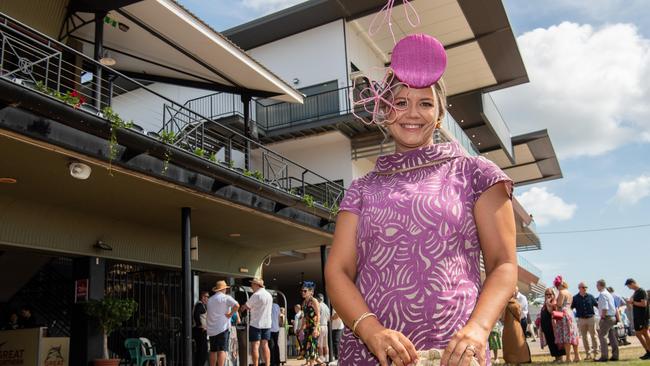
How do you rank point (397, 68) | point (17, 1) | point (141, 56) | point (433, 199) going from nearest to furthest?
1. point (433, 199)
2. point (397, 68)
3. point (17, 1)
4. point (141, 56)

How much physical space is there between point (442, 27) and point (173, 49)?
1291cm

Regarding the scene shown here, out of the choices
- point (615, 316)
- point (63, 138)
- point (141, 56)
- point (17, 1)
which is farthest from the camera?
point (141, 56)

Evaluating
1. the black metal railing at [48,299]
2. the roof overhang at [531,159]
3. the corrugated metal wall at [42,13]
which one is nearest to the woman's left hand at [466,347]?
the corrugated metal wall at [42,13]

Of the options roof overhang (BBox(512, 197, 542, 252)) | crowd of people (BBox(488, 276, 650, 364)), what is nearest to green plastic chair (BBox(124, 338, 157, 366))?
crowd of people (BBox(488, 276, 650, 364))

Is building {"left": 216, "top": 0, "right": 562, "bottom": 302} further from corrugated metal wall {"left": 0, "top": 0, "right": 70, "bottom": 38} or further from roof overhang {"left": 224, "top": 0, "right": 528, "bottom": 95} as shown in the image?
corrugated metal wall {"left": 0, "top": 0, "right": 70, "bottom": 38}

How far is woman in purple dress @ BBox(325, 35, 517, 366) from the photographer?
1.43 m

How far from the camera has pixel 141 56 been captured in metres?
13.9

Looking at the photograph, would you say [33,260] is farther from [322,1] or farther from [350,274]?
[350,274]

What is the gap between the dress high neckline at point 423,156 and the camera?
1.68 m

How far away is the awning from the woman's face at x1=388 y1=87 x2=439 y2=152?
34.6 ft

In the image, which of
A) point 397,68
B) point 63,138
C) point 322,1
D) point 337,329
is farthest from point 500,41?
point 397,68

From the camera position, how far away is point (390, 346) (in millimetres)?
1369

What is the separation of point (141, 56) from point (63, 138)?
6.19 metres

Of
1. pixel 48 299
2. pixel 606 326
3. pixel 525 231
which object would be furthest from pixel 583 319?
pixel 525 231
